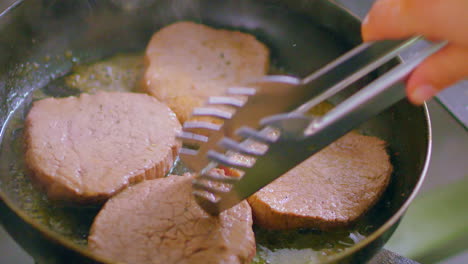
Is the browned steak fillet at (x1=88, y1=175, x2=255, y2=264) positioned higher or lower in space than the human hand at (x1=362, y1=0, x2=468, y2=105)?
lower

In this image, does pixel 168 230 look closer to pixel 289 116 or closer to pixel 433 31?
pixel 289 116

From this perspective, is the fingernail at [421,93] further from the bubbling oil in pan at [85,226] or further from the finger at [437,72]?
the bubbling oil in pan at [85,226]

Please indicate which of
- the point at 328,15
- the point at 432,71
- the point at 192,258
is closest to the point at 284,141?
the point at 432,71

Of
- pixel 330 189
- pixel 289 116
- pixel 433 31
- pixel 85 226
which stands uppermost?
pixel 433 31

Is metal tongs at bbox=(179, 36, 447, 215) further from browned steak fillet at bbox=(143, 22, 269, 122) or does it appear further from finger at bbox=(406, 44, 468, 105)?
browned steak fillet at bbox=(143, 22, 269, 122)

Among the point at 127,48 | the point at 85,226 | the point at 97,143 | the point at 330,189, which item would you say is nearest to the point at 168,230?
the point at 85,226

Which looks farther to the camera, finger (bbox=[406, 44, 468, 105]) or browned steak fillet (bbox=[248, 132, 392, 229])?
browned steak fillet (bbox=[248, 132, 392, 229])

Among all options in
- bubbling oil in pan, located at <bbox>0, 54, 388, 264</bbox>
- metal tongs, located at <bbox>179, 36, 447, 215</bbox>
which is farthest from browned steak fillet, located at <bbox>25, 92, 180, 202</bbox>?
metal tongs, located at <bbox>179, 36, 447, 215</bbox>
